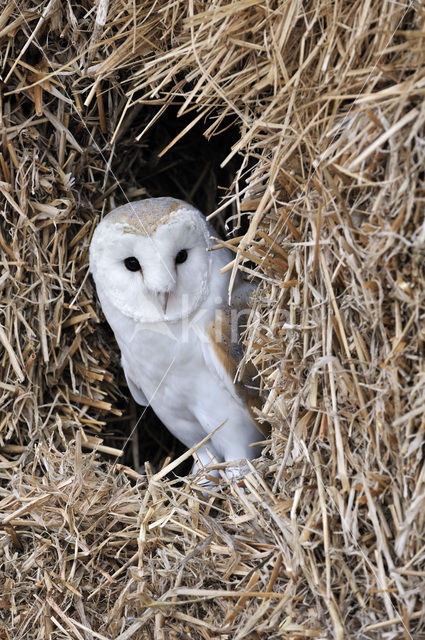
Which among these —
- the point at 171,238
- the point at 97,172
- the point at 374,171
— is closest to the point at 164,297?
the point at 171,238

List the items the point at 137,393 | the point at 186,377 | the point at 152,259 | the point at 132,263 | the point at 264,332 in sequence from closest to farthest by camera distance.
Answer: the point at 264,332
the point at 152,259
the point at 132,263
the point at 186,377
the point at 137,393

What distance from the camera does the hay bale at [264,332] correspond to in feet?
5.41

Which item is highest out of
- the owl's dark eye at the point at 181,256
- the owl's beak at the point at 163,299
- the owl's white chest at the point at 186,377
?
the owl's dark eye at the point at 181,256

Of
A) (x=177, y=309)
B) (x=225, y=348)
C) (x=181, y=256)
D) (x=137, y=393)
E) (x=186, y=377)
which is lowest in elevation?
(x=137, y=393)

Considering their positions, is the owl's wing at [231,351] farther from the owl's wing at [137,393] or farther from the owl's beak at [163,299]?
the owl's wing at [137,393]

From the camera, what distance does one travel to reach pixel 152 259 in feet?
7.35

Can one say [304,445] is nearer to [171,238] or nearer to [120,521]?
[120,521]

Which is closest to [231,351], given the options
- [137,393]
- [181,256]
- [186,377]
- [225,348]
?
[225,348]

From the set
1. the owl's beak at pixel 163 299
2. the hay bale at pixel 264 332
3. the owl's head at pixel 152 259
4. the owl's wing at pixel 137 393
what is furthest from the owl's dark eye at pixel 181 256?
the owl's wing at pixel 137 393

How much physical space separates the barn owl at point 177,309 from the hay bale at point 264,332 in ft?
0.73

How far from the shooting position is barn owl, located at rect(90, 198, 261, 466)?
227 cm

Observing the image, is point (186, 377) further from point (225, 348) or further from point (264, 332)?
point (264, 332)

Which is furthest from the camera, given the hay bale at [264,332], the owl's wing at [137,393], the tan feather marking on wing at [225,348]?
the owl's wing at [137,393]

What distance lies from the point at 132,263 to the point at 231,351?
15.9 inches
